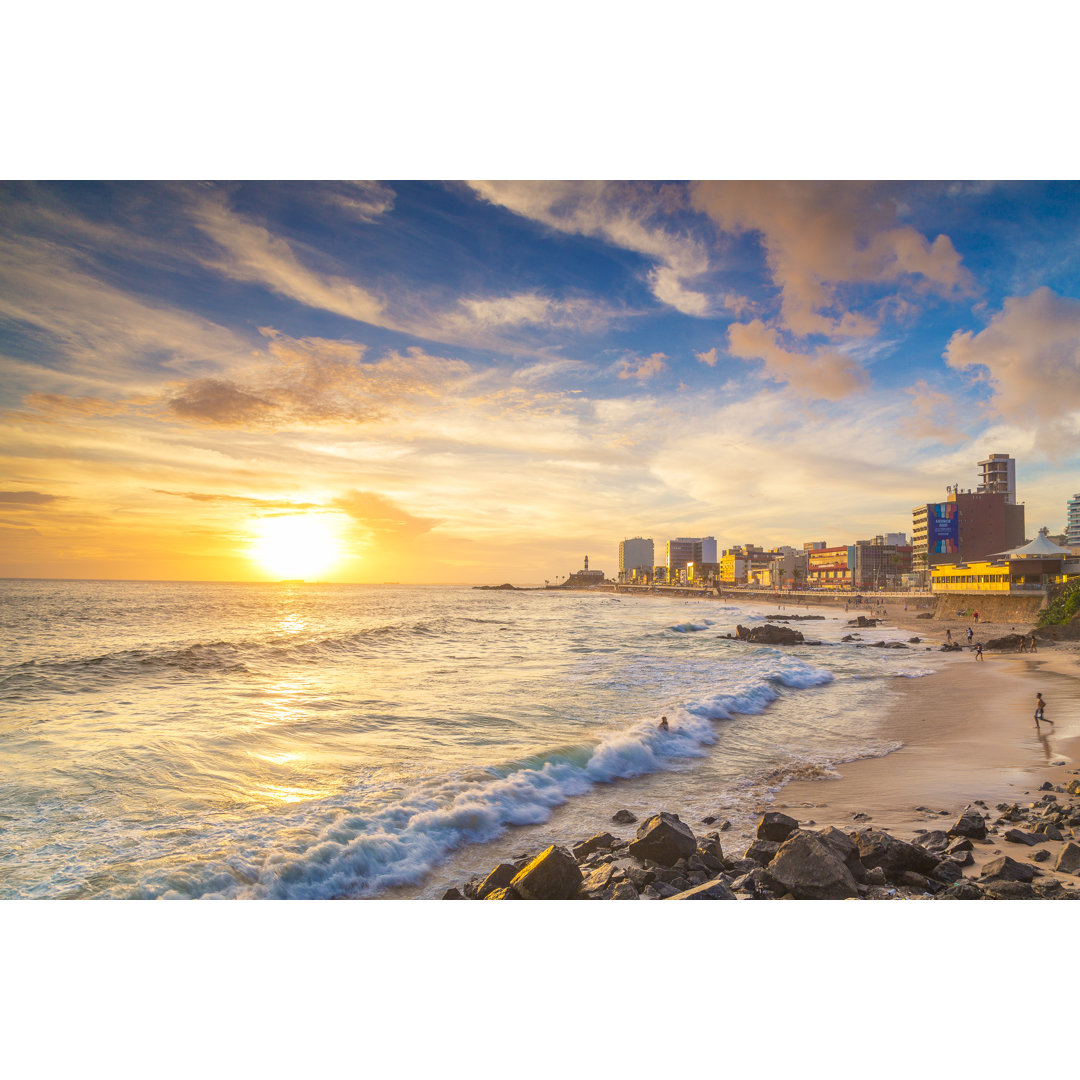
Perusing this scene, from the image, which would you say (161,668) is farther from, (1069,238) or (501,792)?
(1069,238)

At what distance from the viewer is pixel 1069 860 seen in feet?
13.9

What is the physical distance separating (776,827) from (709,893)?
5.05 feet

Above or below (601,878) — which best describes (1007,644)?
below

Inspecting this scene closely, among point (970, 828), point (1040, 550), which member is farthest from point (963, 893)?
point (1040, 550)

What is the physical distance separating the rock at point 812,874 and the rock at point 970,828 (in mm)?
1893

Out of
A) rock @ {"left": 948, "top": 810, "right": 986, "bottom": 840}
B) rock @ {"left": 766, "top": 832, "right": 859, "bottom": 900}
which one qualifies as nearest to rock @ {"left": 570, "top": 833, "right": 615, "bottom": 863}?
rock @ {"left": 766, "top": 832, "right": 859, "bottom": 900}

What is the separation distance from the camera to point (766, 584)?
133 metres

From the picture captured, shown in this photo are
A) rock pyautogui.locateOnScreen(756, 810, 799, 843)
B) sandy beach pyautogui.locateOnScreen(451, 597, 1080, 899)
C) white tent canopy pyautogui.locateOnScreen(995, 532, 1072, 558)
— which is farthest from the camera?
white tent canopy pyautogui.locateOnScreen(995, 532, 1072, 558)

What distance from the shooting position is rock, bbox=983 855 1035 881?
4.00 m

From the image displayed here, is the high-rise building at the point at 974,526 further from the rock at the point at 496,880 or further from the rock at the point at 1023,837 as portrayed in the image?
the rock at the point at 496,880

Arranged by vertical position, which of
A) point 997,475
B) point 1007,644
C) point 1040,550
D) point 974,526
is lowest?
point 1007,644

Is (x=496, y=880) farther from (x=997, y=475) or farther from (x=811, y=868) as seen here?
(x=997, y=475)

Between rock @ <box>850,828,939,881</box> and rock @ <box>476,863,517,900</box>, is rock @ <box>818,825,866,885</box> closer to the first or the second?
rock @ <box>850,828,939,881</box>
